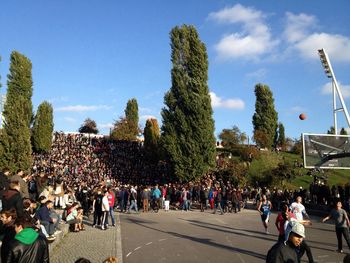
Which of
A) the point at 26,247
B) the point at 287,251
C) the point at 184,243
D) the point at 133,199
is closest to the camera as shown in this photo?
the point at 287,251

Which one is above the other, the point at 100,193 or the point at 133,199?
the point at 100,193

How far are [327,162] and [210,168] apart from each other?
13853mm

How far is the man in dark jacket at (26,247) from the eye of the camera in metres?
5.28

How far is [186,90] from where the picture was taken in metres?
41.0

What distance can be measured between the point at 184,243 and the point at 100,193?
5.45 meters

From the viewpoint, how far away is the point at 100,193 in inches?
675

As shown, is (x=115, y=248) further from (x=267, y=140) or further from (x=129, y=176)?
(x=267, y=140)

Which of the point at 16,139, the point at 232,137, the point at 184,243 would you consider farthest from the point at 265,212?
the point at 232,137

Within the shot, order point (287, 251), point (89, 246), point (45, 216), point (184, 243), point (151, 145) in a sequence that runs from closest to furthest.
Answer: point (287, 251) → point (45, 216) → point (89, 246) → point (184, 243) → point (151, 145)

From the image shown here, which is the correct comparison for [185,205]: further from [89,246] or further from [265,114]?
[265,114]

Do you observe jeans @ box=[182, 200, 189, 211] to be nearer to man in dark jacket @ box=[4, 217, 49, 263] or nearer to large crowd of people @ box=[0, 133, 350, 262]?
large crowd of people @ box=[0, 133, 350, 262]

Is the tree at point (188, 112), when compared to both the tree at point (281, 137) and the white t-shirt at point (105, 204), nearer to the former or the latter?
the white t-shirt at point (105, 204)

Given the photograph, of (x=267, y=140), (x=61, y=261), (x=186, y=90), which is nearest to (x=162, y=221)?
(x=61, y=261)

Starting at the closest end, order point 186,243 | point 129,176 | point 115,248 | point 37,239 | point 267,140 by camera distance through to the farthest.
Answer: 1. point 37,239
2. point 115,248
3. point 186,243
4. point 129,176
5. point 267,140
